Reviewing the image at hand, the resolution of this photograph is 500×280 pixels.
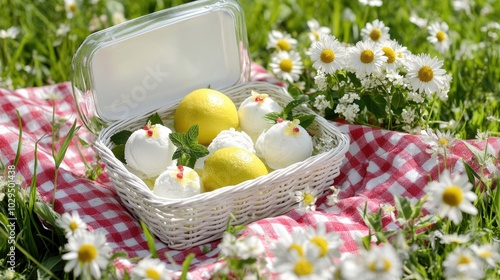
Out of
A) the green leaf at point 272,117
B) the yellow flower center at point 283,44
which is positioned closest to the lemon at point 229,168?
the green leaf at point 272,117

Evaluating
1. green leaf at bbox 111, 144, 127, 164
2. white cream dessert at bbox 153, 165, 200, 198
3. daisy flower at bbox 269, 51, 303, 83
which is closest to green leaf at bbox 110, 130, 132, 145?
green leaf at bbox 111, 144, 127, 164

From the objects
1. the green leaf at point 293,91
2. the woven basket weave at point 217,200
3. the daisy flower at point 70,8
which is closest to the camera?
the woven basket weave at point 217,200

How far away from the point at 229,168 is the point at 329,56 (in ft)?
1.54

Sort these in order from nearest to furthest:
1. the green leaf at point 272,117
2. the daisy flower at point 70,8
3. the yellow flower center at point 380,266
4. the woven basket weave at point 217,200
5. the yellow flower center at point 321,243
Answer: the yellow flower center at point 380,266 < the yellow flower center at point 321,243 < the woven basket weave at point 217,200 < the green leaf at point 272,117 < the daisy flower at point 70,8

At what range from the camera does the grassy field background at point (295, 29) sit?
2.41 meters

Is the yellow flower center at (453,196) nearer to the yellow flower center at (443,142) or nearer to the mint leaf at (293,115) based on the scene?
the yellow flower center at (443,142)

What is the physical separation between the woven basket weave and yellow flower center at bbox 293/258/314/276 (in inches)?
14.1

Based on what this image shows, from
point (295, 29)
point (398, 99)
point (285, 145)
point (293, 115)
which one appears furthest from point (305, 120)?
point (295, 29)

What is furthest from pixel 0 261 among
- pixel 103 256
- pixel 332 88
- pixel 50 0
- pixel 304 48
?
pixel 50 0

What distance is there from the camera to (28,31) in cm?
277

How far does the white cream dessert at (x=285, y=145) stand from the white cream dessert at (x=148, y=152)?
23 cm

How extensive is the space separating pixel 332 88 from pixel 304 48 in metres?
0.57

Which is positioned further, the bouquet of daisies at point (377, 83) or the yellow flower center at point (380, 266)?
the bouquet of daisies at point (377, 83)

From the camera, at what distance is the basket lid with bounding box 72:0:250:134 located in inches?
75.9
